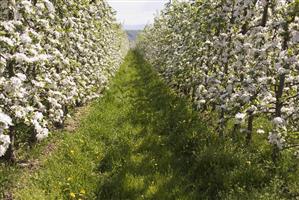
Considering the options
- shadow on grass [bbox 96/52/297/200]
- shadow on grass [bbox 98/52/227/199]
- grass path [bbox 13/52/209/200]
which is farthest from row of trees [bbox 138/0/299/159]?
grass path [bbox 13/52/209/200]

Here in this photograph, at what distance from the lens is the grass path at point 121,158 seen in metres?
8.33

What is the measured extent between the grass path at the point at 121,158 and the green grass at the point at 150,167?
0.9 inches

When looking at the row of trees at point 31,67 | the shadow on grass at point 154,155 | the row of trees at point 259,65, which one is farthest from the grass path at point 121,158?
the row of trees at point 259,65

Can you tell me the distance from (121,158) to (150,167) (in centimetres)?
108

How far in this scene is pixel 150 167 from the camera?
32.1 ft

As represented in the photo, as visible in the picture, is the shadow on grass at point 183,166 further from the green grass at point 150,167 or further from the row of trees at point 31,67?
the row of trees at point 31,67

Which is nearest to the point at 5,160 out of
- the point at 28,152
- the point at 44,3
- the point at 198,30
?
the point at 28,152

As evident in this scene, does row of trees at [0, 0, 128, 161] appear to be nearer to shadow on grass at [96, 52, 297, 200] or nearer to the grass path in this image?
the grass path

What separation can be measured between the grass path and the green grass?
0.02 m

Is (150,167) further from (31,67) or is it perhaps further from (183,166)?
(31,67)

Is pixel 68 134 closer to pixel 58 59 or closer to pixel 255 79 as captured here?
pixel 58 59

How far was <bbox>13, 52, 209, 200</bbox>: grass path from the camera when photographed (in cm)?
833

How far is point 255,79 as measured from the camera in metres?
8.37

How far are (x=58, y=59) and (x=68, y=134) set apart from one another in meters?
2.99
